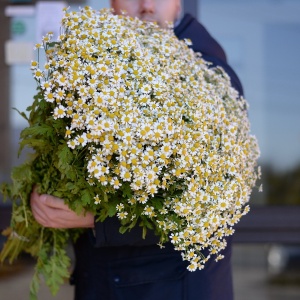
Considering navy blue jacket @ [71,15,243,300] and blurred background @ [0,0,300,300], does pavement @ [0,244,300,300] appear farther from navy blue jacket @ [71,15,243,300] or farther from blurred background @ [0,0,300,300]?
navy blue jacket @ [71,15,243,300]

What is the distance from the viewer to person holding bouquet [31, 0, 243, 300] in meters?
1.84

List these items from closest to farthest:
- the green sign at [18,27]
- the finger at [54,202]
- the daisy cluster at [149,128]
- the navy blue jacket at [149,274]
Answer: the daisy cluster at [149,128]
the finger at [54,202]
the navy blue jacket at [149,274]
the green sign at [18,27]

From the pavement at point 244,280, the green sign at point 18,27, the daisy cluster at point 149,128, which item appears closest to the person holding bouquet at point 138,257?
the daisy cluster at point 149,128

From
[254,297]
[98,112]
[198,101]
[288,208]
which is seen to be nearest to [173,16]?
[198,101]

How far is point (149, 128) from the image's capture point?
1636 mm

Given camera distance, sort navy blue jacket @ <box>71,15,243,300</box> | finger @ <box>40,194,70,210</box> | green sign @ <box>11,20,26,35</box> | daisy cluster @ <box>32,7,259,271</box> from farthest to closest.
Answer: green sign @ <box>11,20,26,35</box>
navy blue jacket @ <box>71,15,243,300</box>
finger @ <box>40,194,70,210</box>
daisy cluster @ <box>32,7,259,271</box>

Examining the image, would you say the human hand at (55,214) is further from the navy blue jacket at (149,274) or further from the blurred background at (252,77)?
the blurred background at (252,77)

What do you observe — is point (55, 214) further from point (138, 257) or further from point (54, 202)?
point (138, 257)

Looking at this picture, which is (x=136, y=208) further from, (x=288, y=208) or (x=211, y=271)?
(x=288, y=208)

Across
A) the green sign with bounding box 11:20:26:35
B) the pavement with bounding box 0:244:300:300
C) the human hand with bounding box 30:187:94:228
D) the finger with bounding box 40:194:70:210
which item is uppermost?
the green sign with bounding box 11:20:26:35

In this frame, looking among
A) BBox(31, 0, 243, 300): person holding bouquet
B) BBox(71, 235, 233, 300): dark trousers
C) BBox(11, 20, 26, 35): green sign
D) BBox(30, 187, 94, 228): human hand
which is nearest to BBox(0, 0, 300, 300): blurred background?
BBox(11, 20, 26, 35): green sign

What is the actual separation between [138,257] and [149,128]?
50 centimetres

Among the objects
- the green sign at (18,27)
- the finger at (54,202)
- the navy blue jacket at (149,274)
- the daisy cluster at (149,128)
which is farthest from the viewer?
the green sign at (18,27)

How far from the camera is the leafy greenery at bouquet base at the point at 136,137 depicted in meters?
1.65
